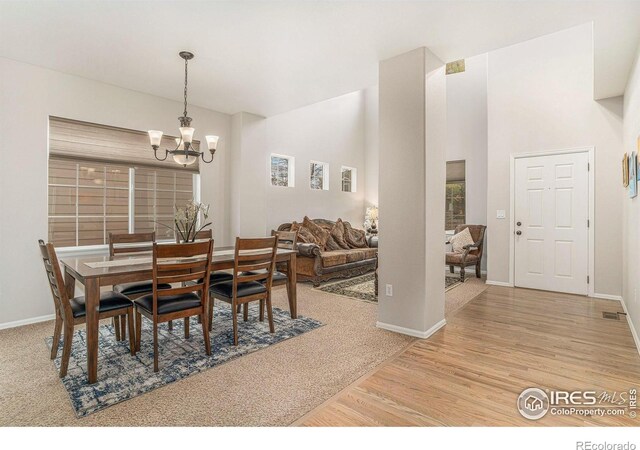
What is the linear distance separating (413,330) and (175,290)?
2149 millimetres

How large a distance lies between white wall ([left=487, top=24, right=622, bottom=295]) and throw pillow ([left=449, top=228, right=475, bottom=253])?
55 centimetres

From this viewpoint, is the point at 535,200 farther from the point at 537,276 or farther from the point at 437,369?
the point at 437,369

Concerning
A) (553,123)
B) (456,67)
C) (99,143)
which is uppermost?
(456,67)

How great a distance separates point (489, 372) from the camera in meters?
2.45

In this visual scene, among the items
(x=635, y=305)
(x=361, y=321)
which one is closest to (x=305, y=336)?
(x=361, y=321)

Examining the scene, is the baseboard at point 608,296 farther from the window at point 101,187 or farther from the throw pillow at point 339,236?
the window at point 101,187

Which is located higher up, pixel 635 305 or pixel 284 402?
pixel 635 305

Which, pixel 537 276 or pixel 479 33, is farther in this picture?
pixel 537 276

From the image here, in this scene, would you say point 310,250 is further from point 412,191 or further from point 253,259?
point 412,191

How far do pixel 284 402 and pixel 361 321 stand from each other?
67.4 inches

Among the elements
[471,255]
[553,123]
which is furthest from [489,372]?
[553,123]

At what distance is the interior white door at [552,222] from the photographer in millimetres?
4734

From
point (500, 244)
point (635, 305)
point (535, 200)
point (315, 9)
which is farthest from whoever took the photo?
point (500, 244)

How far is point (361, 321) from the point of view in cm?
364
